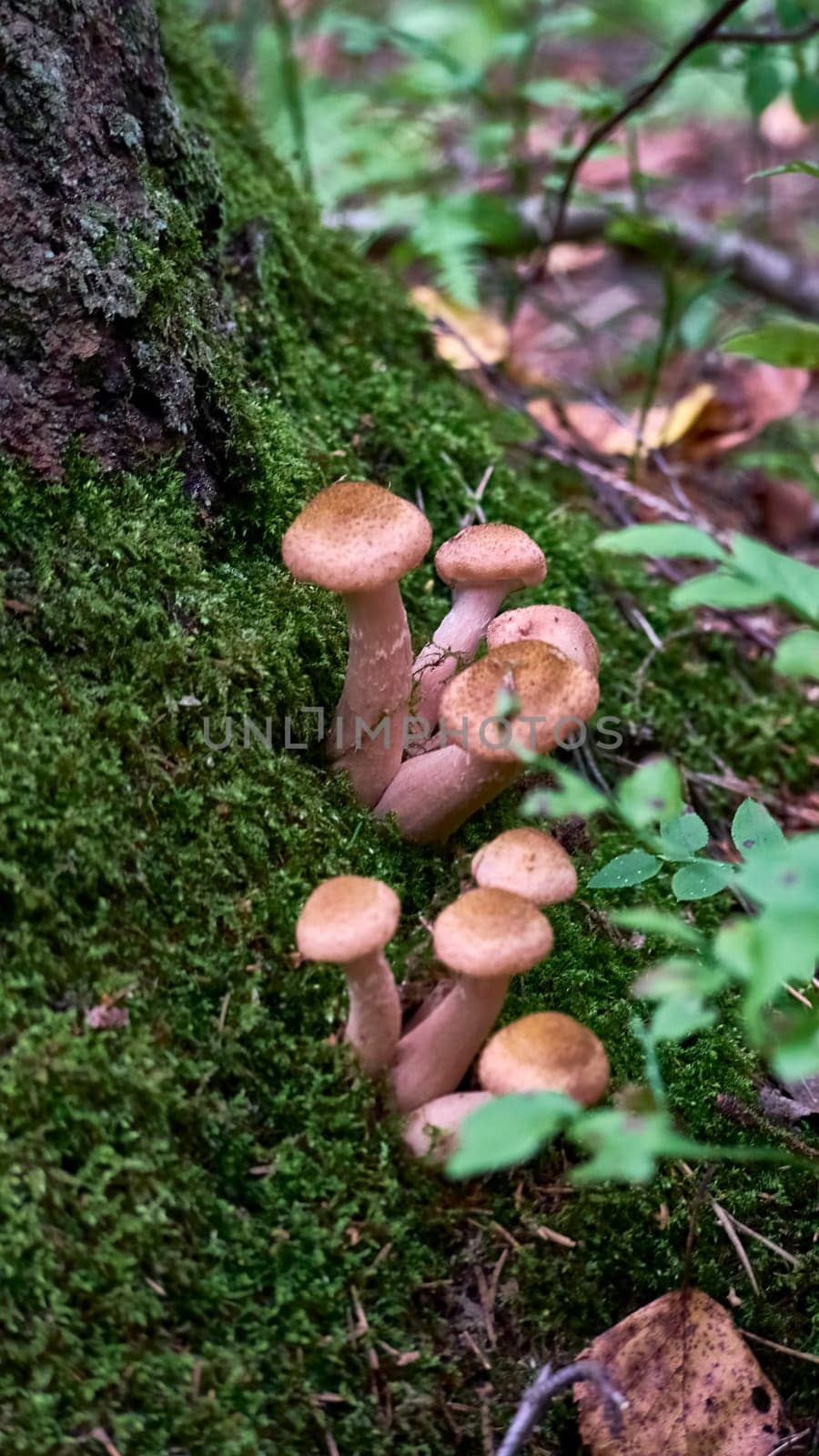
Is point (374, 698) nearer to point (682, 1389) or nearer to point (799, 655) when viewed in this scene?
point (799, 655)

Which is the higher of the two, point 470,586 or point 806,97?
point 806,97

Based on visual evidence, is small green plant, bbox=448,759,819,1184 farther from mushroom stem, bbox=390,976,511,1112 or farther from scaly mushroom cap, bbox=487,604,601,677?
scaly mushroom cap, bbox=487,604,601,677

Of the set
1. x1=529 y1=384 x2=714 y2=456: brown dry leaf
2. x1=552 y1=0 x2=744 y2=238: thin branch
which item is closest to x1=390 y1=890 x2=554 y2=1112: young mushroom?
x1=529 y1=384 x2=714 y2=456: brown dry leaf

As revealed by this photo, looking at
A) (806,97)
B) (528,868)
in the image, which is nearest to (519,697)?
(528,868)

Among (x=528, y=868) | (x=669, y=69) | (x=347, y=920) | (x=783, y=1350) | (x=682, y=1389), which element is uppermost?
(x=669, y=69)

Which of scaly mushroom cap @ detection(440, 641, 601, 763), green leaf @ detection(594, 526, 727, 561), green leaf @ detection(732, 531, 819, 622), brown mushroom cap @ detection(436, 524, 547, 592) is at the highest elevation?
green leaf @ detection(594, 526, 727, 561)

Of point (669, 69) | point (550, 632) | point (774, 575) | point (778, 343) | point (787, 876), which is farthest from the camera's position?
point (669, 69)
